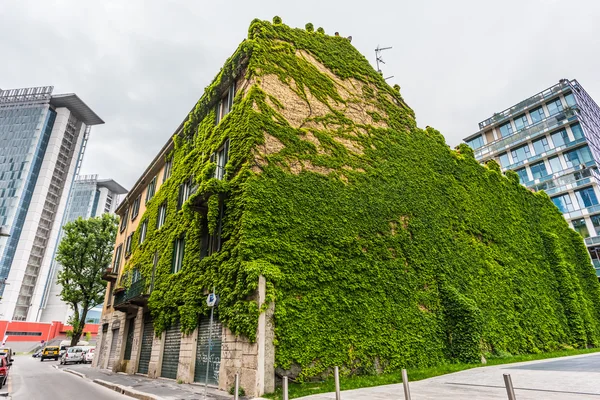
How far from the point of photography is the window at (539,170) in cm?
4091

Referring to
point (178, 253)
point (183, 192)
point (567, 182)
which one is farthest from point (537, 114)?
point (178, 253)

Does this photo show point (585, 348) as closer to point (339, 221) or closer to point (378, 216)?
point (378, 216)

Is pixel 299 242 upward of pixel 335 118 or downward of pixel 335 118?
downward

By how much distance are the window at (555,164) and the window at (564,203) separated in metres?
3.12

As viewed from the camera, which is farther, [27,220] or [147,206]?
[27,220]

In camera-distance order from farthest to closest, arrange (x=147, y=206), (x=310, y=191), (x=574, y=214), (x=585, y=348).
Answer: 1. (x=574, y=214)
2. (x=147, y=206)
3. (x=585, y=348)
4. (x=310, y=191)

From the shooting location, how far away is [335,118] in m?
15.9

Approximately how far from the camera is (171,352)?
14711 millimetres

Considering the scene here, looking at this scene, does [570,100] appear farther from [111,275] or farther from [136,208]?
[111,275]

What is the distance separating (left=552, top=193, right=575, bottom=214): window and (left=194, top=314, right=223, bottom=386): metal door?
141 feet

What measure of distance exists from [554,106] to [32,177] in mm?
122939

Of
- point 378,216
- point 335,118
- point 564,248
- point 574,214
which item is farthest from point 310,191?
point 574,214

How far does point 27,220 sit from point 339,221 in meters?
112

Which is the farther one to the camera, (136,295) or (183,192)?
(183,192)
